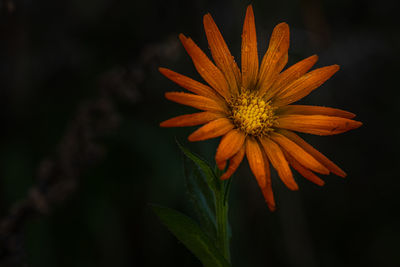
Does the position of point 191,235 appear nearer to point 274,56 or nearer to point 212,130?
point 212,130

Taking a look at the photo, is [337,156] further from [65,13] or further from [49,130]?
[65,13]

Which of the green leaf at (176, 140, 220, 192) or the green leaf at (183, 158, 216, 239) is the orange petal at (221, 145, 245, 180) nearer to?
the green leaf at (176, 140, 220, 192)

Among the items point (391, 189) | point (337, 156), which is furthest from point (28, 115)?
point (391, 189)

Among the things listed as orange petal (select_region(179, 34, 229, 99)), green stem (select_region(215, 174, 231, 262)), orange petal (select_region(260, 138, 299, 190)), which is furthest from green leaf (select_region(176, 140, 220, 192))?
orange petal (select_region(179, 34, 229, 99))

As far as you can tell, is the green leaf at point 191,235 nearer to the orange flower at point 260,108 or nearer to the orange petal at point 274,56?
the orange flower at point 260,108

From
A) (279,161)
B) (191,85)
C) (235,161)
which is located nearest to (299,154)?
(279,161)

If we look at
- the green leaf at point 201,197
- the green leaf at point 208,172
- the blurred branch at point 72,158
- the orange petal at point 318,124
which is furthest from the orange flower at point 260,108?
the blurred branch at point 72,158
